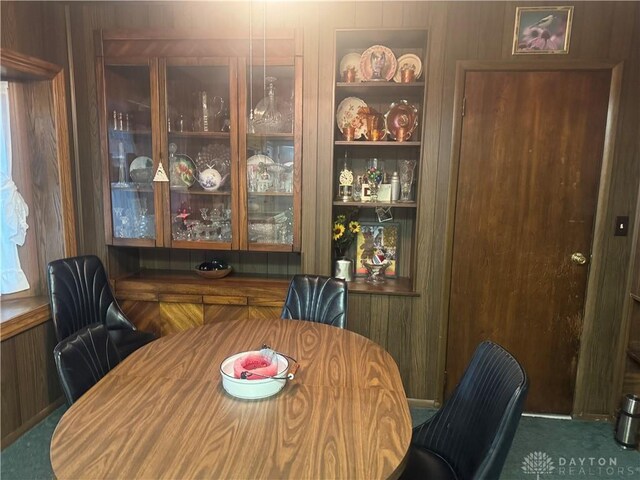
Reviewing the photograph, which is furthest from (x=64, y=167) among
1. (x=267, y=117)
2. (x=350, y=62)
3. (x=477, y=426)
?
(x=477, y=426)

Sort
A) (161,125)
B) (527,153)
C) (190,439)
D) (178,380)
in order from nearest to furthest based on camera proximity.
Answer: (190,439) < (178,380) < (527,153) < (161,125)

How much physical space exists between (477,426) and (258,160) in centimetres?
195

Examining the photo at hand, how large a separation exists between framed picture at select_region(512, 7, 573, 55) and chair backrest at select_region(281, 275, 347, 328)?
171 centimetres

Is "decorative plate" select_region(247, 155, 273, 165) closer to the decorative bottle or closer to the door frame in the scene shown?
the decorative bottle

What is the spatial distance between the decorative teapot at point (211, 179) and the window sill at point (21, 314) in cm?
119

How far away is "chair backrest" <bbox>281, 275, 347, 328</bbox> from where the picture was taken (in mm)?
2199

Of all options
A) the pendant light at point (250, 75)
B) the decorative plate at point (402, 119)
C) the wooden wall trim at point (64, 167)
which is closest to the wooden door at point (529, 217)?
the decorative plate at point (402, 119)

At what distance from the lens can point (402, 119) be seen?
2.60 metres

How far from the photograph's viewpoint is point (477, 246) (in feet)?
8.24

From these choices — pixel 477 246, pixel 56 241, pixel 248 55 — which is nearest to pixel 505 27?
pixel 477 246

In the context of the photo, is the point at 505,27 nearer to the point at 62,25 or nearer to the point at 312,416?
the point at 312,416

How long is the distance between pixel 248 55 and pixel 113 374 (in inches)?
76.2

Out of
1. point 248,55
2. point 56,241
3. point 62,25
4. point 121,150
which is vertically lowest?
point 56,241

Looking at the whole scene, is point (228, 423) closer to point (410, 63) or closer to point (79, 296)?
point (79, 296)
